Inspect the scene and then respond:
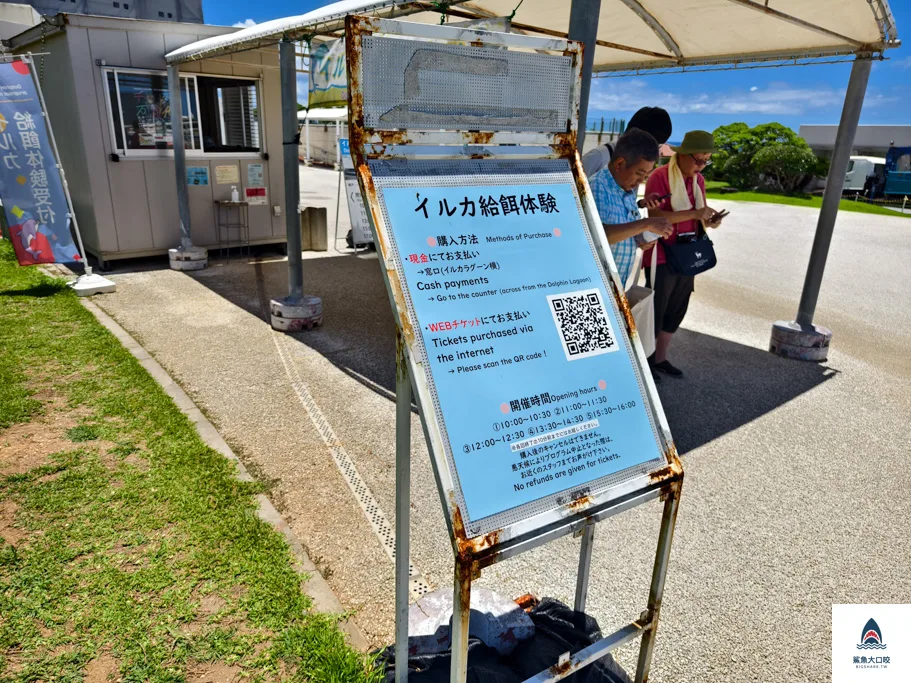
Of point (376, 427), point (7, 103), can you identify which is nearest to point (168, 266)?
point (7, 103)

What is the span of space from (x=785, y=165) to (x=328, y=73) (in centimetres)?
3175

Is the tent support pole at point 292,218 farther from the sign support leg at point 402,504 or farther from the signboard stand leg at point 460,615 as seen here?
the signboard stand leg at point 460,615

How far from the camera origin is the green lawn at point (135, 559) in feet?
7.78

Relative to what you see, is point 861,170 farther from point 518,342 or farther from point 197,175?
point 518,342

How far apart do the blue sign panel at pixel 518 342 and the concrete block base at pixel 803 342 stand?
197 inches

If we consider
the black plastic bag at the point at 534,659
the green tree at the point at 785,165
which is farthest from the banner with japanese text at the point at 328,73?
the green tree at the point at 785,165

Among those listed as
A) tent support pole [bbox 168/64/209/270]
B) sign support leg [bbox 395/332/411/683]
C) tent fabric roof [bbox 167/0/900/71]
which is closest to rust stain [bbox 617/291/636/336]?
sign support leg [bbox 395/332/411/683]

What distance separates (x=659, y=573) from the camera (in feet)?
6.79

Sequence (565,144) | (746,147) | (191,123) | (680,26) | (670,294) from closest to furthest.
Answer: (565,144)
(670,294)
(680,26)
(191,123)
(746,147)

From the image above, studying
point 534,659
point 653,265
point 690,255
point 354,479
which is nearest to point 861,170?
point 653,265

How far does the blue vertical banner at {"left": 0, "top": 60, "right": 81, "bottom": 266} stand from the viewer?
663 cm

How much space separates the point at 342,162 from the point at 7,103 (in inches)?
199

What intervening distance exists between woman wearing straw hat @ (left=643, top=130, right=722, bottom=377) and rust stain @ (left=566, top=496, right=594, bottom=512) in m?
2.71

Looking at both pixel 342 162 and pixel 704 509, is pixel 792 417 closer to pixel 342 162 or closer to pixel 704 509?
pixel 704 509
